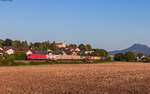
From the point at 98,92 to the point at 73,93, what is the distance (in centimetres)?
168

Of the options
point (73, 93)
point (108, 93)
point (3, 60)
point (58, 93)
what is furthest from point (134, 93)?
point (3, 60)

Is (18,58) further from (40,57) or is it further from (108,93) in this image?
(108,93)

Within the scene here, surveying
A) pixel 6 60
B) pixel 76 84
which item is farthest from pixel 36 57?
pixel 76 84

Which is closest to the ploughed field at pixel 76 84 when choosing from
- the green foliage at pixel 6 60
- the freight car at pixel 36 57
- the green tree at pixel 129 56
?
the green foliage at pixel 6 60

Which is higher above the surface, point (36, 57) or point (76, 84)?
point (36, 57)

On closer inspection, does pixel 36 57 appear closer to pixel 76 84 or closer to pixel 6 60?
pixel 6 60

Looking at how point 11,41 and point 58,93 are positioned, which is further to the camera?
point 11,41

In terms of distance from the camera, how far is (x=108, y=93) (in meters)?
16.2

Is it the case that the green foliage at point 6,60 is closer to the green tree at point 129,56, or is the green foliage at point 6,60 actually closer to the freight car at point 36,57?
the freight car at point 36,57

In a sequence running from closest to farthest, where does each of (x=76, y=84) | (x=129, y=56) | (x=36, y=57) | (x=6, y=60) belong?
(x=76, y=84) → (x=6, y=60) → (x=36, y=57) → (x=129, y=56)

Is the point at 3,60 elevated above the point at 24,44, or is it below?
below

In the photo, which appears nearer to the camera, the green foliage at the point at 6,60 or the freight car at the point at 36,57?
the green foliage at the point at 6,60

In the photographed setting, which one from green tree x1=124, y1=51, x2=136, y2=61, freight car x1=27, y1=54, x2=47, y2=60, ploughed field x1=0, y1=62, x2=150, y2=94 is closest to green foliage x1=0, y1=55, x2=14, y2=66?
freight car x1=27, y1=54, x2=47, y2=60

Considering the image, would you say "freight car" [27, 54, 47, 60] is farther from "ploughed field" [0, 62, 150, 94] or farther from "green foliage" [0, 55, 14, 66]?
"ploughed field" [0, 62, 150, 94]
